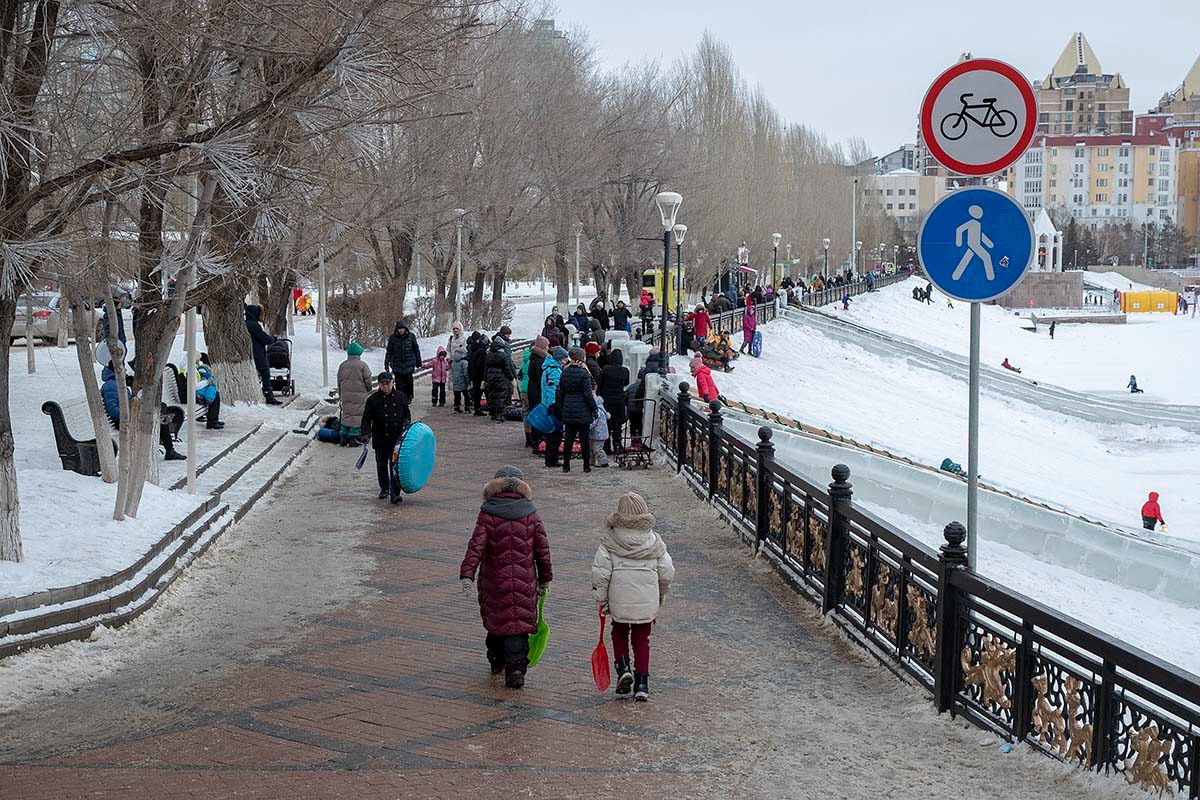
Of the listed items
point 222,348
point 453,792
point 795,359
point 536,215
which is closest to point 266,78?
point 453,792

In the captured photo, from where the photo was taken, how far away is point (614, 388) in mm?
17844

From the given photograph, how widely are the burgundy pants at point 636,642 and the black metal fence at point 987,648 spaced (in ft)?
5.26

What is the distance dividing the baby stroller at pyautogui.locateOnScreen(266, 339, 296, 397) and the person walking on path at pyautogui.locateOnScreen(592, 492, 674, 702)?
58.2ft

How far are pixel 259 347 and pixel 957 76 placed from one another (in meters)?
18.1

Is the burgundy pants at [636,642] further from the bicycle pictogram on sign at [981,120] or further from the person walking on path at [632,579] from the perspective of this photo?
the bicycle pictogram on sign at [981,120]

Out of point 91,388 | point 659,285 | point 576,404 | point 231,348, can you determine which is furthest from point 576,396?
point 659,285

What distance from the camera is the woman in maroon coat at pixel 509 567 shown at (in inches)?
305

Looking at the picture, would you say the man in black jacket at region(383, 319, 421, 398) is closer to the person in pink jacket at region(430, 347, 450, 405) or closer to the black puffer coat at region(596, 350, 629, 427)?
the person in pink jacket at region(430, 347, 450, 405)

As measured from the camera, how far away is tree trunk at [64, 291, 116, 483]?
12.2 m

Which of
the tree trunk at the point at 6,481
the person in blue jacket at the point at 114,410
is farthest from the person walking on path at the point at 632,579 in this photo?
the person in blue jacket at the point at 114,410

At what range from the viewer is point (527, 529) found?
25.8ft

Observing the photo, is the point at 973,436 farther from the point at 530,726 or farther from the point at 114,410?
the point at 114,410

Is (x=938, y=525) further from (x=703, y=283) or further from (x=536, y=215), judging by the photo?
(x=703, y=283)

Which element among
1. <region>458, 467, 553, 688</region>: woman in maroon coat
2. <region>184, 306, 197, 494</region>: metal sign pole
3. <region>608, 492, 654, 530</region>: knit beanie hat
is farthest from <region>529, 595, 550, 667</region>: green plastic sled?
<region>184, 306, 197, 494</region>: metal sign pole
